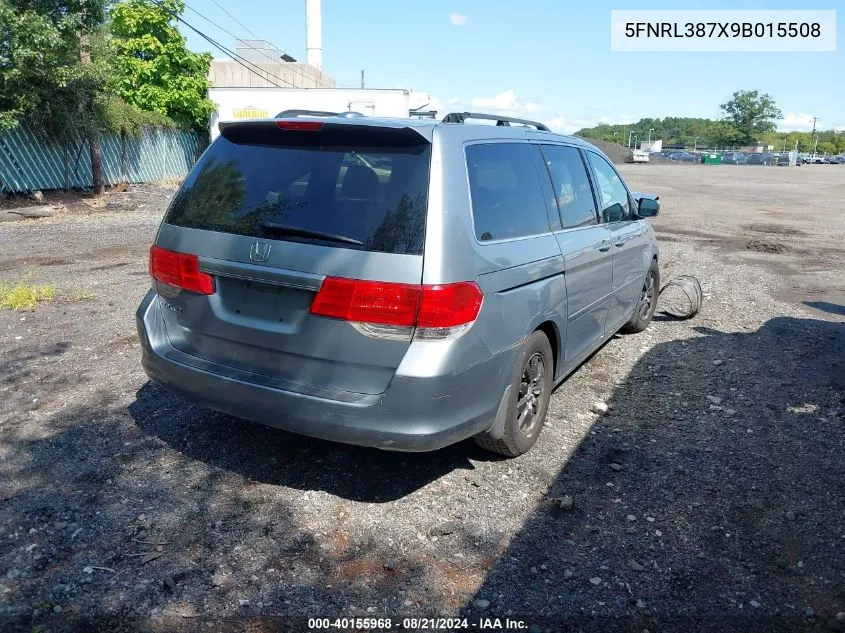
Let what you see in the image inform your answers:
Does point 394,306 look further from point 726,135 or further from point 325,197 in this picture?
point 726,135

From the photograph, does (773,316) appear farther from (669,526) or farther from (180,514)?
(180,514)

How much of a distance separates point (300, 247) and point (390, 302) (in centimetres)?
51

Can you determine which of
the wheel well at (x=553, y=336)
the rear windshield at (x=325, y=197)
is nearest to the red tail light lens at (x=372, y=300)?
the rear windshield at (x=325, y=197)

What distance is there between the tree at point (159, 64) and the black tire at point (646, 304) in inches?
969

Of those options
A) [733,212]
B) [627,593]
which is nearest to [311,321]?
[627,593]

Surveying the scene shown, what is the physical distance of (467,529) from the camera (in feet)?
11.2

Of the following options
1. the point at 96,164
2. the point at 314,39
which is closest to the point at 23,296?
the point at 96,164

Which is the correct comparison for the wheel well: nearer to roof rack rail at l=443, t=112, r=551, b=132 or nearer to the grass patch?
roof rack rail at l=443, t=112, r=551, b=132

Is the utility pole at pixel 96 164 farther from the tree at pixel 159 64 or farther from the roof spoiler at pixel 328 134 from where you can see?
the roof spoiler at pixel 328 134

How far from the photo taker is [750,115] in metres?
116

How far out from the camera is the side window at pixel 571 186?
14.9 feet

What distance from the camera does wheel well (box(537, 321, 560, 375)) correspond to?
4.09 meters

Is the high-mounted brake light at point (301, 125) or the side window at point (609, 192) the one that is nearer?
the high-mounted brake light at point (301, 125)

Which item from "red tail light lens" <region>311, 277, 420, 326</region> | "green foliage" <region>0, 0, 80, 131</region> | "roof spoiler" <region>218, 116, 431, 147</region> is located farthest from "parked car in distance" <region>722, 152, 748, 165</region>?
"red tail light lens" <region>311, 277, 420, 326</region>
